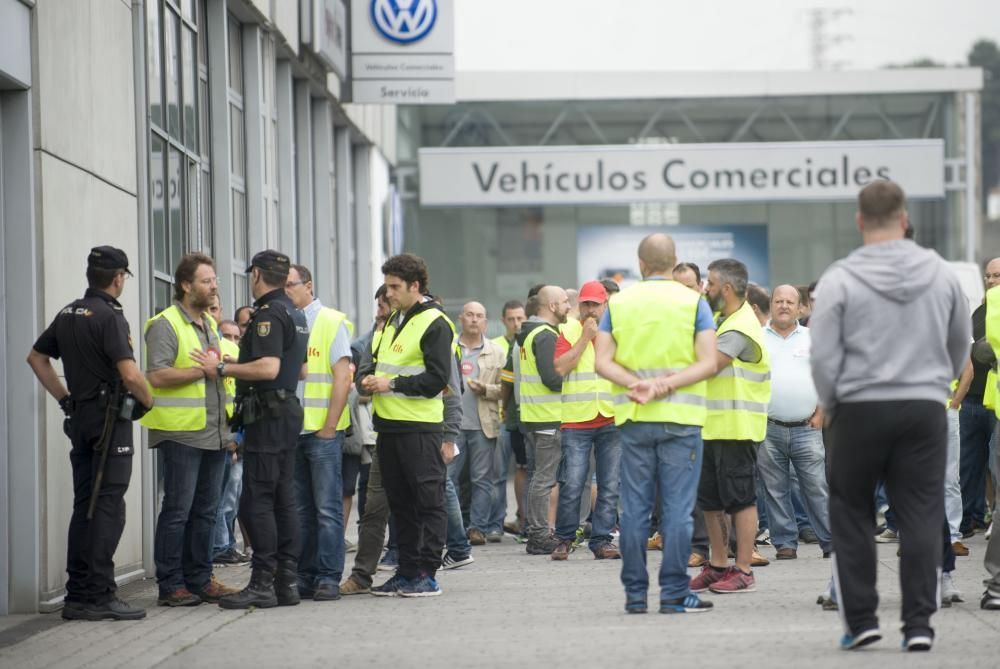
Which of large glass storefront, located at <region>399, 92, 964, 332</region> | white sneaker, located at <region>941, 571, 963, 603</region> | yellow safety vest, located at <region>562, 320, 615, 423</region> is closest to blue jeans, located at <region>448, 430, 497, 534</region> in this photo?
yellow safety vest, located at <region>562, 320, 615, 423</region>

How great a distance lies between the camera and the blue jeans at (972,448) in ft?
44.6

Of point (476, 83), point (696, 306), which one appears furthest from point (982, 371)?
point (476, 83)

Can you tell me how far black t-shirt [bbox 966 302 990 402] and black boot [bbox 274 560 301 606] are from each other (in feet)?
19.1

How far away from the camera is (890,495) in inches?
281

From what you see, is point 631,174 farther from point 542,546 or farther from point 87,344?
point 87,344

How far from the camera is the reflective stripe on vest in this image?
9508mm

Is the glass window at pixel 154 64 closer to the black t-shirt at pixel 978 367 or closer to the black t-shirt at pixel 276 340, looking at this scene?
the black t-shirt at pixel 276 340

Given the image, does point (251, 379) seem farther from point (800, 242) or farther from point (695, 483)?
point (800, 242)

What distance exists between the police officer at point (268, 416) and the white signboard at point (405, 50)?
31.0 feet

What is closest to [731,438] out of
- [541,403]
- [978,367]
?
[541,403]

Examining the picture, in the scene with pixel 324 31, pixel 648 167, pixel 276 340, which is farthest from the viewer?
pixel 648 167

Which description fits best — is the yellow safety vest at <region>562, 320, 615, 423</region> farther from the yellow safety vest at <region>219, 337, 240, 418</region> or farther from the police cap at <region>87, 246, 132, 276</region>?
the police cap at <region>87, 246, 132, 276</region>

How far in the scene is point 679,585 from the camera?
27.6 ft

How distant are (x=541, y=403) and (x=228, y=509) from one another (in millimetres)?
2462
